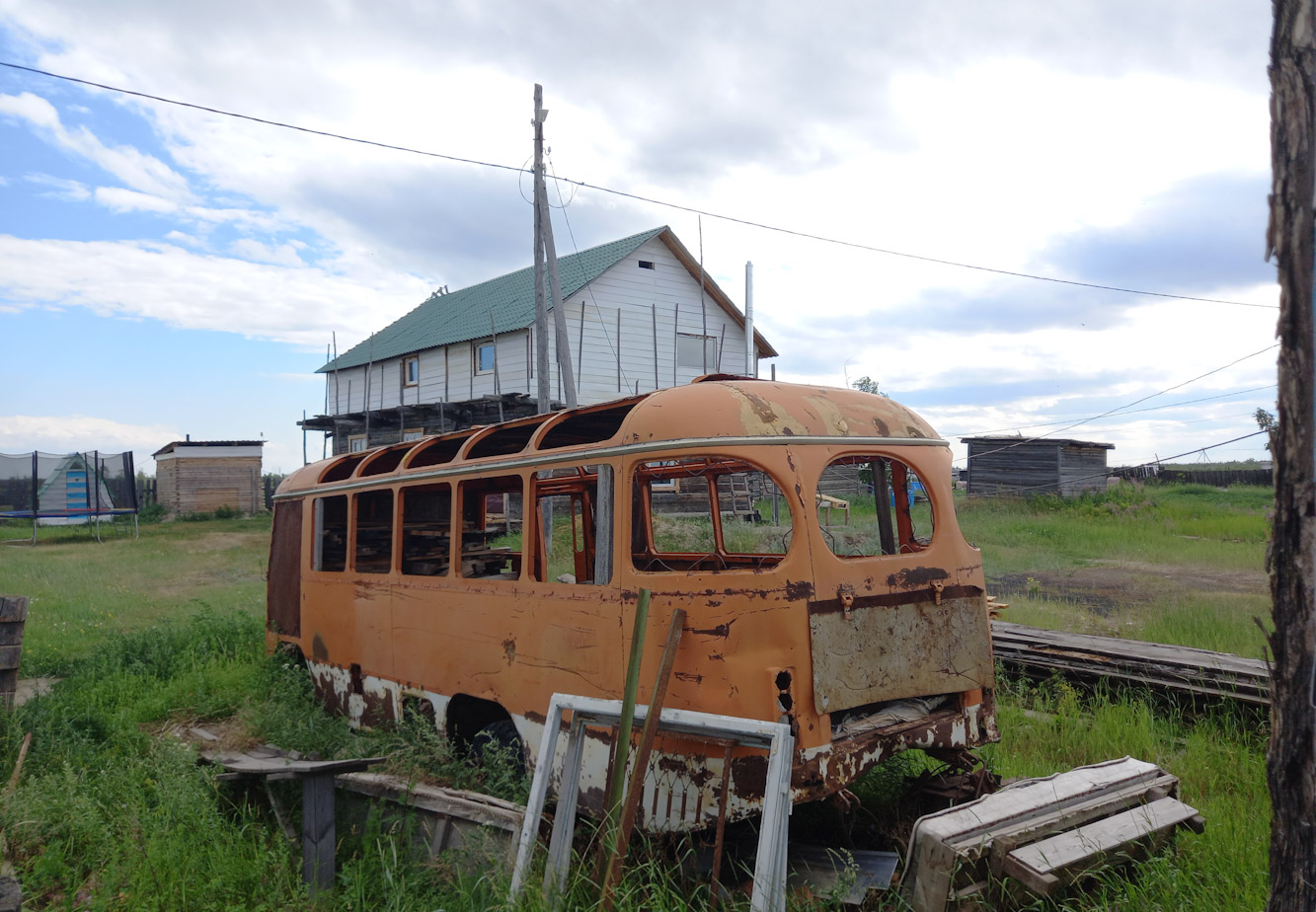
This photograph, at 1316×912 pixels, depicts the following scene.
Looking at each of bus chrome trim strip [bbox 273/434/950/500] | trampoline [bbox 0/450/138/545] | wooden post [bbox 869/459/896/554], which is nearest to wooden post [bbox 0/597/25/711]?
bus chrome trim strip [bbox 273/434/950/500]

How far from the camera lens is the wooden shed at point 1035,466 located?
25.1 m

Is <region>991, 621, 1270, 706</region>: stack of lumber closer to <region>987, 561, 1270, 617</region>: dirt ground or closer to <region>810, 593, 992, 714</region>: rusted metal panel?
<region>810, 593, 992, 714</region>: rusted metal panel

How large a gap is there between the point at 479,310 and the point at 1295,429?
23188 millimetres

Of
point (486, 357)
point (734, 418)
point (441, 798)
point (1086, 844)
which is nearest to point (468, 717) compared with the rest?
point (441, 798)

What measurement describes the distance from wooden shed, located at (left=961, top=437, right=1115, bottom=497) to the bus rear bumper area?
21.3 m

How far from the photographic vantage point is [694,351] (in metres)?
22.0

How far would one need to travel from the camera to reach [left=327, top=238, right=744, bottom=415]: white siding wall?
66.7ft

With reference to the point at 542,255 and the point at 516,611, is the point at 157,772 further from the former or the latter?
the point at 542,255

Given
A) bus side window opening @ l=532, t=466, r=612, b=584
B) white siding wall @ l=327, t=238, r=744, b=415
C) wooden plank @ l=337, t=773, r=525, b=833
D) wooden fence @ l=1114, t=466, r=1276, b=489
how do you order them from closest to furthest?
1. wooden plank @ l=337, t=773, r=525, b=833
2. bus side window opening @ l=532, t=466, r=612, b=584
3. white siding wall @ l=327, t=238, r=744, b=415
4. wooden fence @ l=1114, t=466, r=1276, b=489

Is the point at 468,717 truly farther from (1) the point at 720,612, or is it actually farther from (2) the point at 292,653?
(2) the point at 292,653

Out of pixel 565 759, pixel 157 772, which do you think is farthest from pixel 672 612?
pixel 157 772

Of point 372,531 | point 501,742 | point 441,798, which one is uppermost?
point 372,531

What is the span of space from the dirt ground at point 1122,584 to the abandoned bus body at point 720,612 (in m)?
6.77

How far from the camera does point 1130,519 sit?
67.2 feet
